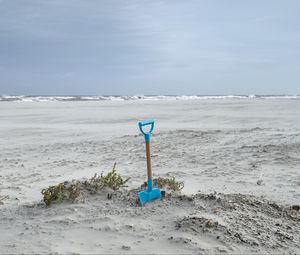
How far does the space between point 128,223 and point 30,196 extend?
200 centimetres

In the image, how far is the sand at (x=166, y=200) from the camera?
3559 millimetres

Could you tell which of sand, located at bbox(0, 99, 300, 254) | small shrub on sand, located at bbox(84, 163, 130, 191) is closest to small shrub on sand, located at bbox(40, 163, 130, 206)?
small shrub on sand, located at bbox(84, 163, 130, 191)

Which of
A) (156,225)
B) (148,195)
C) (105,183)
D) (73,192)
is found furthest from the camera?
(105,183)

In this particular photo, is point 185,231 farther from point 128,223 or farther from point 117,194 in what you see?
point 117,194

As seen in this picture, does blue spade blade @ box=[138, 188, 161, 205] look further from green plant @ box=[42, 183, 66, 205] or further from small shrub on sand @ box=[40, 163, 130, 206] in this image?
green plant @ box=[42, 183, 66, 205]

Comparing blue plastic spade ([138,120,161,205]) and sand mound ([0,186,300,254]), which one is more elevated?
blue plastic spade ([138,120,161,205])

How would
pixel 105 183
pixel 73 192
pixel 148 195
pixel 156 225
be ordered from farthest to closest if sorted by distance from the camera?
pixel 105 183
pixel 73 192
pixel 148 195
pixel 156 225

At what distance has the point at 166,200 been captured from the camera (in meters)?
4.47

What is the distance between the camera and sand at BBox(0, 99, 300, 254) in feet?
11.7

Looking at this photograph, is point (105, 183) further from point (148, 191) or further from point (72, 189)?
point (148, 191)

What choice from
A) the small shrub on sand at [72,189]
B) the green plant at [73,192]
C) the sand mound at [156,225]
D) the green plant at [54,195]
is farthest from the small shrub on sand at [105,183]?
the green plant at [54,195]

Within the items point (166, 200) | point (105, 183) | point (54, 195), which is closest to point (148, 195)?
point (166, 200)

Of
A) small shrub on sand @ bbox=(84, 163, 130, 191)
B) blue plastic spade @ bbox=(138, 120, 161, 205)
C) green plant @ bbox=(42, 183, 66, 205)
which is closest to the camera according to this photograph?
blue plastic spade @ bbox=(138, 120, 161, 205)

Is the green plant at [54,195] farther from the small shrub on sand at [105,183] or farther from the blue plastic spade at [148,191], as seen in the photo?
the blue plastic spade at [148,191]
